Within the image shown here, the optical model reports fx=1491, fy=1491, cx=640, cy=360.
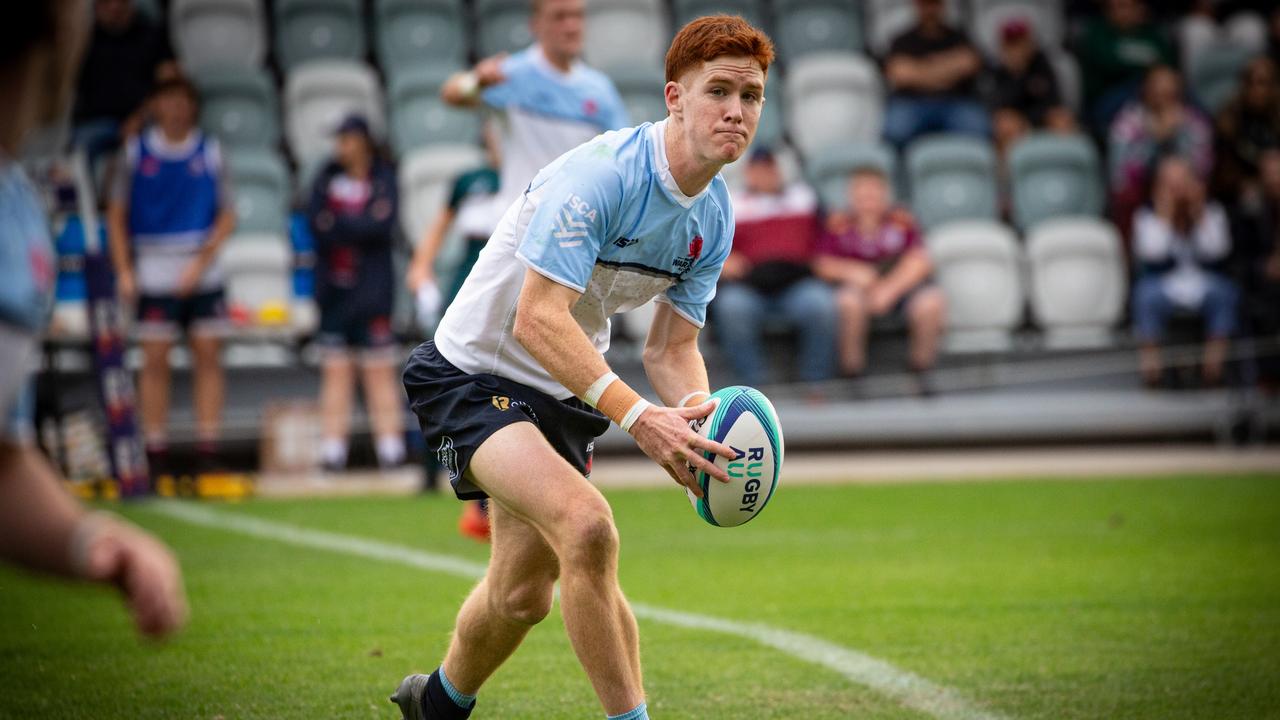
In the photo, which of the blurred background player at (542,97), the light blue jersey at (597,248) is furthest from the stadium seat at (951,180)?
the light blue jersey at (597,248)

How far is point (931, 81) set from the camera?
1622 centimetres

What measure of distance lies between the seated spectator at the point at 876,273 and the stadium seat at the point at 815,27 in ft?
13.0

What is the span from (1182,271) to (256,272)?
9162 mm

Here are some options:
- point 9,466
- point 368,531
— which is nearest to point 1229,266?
point 368,531

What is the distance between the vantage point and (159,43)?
583 inches

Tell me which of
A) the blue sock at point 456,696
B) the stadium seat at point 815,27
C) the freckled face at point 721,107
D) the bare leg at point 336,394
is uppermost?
the stadium seat at point 815,27


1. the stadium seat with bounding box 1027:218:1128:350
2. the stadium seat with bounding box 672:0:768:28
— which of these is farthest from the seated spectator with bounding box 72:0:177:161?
the stadium seat with bounding box 1027:218:1128:350

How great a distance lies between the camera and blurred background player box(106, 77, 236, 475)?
40.9 feet

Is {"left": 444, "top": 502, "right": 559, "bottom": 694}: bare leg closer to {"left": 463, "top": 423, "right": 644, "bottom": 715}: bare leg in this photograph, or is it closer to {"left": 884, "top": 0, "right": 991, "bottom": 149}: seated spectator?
{"left": 463, "top": 423, "right": 644, "bottom": 715}: bare leg

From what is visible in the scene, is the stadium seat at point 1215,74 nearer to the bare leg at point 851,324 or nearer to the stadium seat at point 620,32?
the bare leg at point 851,324

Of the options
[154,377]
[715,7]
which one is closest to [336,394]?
[154,377]

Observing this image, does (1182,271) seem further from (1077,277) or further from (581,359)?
(581,359)

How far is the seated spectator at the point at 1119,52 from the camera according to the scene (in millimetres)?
16500

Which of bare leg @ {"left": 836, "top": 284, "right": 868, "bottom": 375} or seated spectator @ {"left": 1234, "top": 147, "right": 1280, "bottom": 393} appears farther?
seated spectator @ {"left": 1234, "top": 147, "right": 1280, "bottom": 393}
